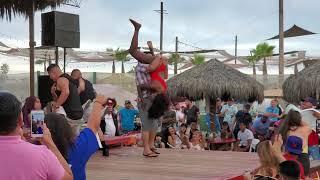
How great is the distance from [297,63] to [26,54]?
15969mm

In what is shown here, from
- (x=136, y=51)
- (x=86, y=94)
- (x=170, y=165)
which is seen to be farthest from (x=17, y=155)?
(x=86, y=94)

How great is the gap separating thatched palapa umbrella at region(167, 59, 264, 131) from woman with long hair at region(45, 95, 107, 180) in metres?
18.2

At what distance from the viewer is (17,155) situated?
2.91 m

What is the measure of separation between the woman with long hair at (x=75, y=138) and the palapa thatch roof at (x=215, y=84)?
1826cm

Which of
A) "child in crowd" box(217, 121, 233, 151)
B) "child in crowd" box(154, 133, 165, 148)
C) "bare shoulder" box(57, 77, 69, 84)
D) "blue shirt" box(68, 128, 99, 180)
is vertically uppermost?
"bare shoulder" box(57, 77, 69, 84)

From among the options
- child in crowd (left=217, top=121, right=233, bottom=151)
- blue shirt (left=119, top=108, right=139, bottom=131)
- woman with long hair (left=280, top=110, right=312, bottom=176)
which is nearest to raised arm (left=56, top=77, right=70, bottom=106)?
woman with long hair (left=280, top=110, right=312, bottom=176)

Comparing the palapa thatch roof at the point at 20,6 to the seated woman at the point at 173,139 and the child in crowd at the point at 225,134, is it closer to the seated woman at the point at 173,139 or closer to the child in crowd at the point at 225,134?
the seated woman at the point at 173,139

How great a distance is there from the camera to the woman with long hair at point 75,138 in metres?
3.68

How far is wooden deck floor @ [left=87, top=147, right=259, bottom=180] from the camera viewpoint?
668cm

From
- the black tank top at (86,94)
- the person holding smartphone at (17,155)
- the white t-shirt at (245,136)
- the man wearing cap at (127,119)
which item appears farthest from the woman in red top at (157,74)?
the man wearing cap at (127,119)

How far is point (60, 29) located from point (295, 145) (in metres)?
6.26

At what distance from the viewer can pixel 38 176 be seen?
2910 millimetres

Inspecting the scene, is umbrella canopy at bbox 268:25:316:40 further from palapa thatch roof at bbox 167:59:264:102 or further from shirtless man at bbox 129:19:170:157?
shirtless man at bbox 129:19:170:157

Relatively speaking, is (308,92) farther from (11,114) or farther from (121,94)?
(11,114)
